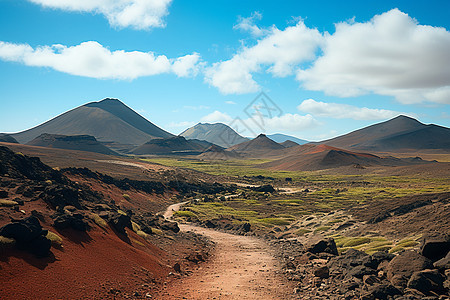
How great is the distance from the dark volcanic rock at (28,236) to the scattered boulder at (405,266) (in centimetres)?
2085

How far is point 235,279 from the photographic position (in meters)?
24.5

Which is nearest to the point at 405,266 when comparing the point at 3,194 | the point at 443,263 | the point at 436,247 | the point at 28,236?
the point at 443,263

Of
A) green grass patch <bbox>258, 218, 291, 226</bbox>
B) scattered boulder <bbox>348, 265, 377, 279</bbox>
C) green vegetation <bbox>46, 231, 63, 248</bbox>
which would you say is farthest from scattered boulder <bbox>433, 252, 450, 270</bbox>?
green grass patch <bbox>258, 218, 291, 226</bbox>

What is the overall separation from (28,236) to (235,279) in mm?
14675

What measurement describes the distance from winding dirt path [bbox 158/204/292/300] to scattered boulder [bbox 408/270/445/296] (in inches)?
302

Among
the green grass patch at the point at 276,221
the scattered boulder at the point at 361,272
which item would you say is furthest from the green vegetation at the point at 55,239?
the green grass patch at the point at 276,221

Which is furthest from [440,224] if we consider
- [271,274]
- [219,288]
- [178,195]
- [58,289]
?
[178,195]

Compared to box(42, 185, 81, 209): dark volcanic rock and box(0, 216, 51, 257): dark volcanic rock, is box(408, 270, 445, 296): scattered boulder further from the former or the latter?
box(42, 185, 81, 209): dark volcanic rock

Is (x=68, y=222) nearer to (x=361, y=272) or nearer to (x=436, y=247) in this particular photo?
(x=361, y=272)

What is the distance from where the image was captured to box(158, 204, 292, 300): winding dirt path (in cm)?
2106

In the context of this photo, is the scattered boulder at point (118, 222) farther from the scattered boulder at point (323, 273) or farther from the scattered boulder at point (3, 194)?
the scattered boulder at point (323, 273)

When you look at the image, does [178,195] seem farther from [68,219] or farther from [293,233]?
[68,219]

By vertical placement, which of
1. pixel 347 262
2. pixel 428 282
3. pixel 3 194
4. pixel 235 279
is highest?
pixel 3 194

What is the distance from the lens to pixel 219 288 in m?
22.2
